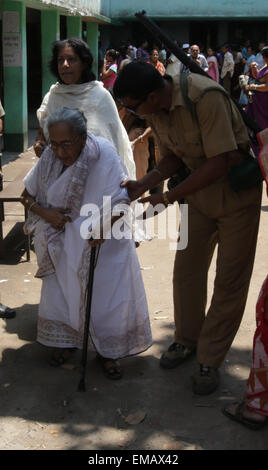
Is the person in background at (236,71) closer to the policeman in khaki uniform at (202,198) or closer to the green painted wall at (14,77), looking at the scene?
the green painted wall at (14,77)

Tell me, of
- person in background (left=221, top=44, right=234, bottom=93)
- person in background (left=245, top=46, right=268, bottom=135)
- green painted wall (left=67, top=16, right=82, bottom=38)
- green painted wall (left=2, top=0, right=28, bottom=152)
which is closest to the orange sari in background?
person in background (left=245, top=46, right=268, bottom=135)

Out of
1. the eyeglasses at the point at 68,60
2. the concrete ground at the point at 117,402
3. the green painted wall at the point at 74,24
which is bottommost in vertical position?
the concrete ground at the point at 117,402

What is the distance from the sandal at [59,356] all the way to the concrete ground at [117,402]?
37mm

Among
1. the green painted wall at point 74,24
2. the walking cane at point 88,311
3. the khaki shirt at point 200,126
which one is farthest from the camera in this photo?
the green painted wall at point 74,24

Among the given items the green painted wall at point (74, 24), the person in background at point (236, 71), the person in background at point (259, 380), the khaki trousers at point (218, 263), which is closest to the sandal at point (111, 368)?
the khaki trousers at point (218, 263)

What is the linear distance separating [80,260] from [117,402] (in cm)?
84

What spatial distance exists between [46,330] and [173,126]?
152 cm

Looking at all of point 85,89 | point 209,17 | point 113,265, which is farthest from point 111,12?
point 113,265

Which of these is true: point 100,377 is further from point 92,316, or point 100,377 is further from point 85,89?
point 85,89

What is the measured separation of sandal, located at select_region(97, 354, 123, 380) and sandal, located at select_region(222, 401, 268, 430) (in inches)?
27.6

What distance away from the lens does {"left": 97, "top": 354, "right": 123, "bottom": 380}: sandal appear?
11.9ft

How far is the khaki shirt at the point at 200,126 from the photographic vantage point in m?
2.98

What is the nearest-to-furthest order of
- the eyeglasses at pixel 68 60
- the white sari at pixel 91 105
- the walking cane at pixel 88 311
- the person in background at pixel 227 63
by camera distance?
the walking cane at pixel 88 311
the eyeglasses at pixel 68 60
the white sari at pixel 91 105
the person in background at pixel 227 63

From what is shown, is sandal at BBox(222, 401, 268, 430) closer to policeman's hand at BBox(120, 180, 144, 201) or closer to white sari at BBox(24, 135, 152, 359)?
white sari at BBox(24, 135, 152, 359)
